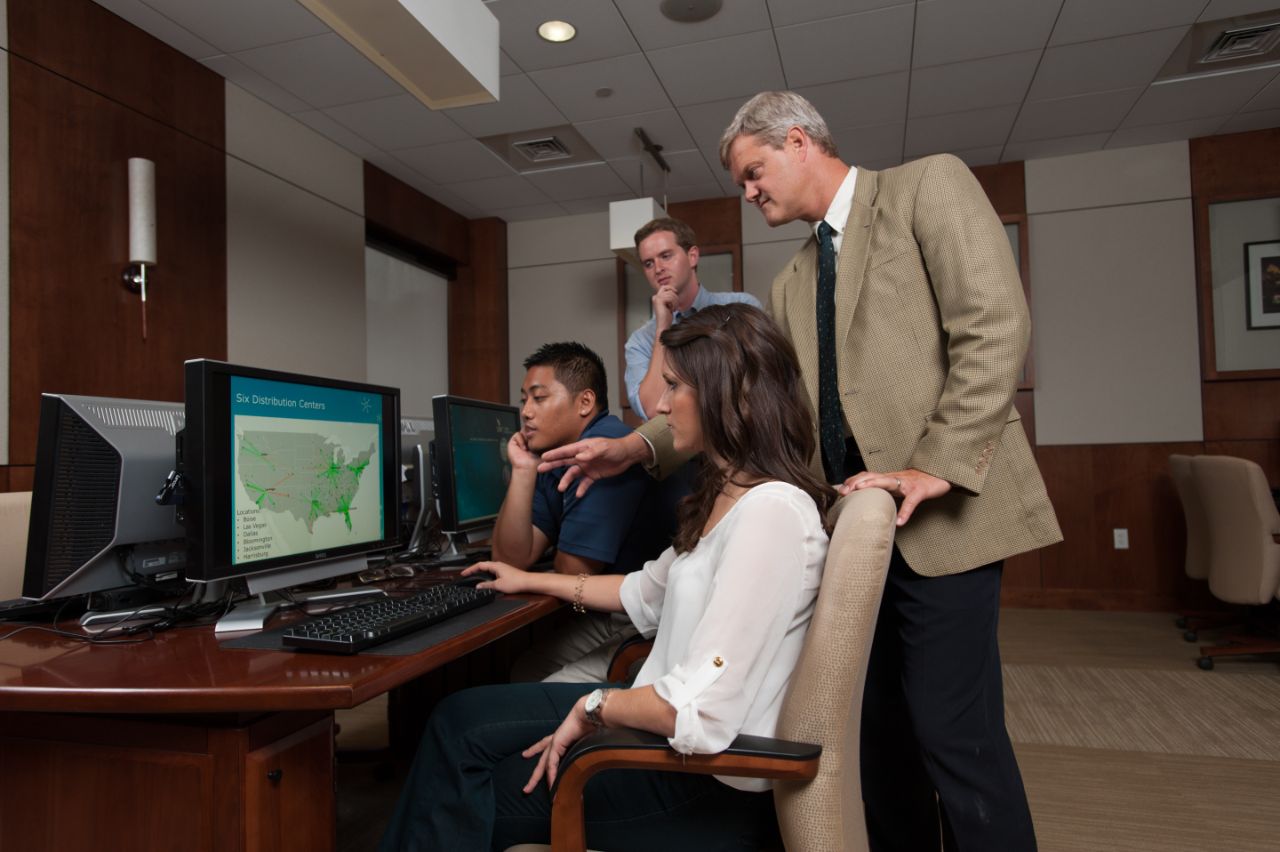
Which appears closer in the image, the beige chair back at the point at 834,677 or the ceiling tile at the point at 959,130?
the beige chair back at the point at 834,677

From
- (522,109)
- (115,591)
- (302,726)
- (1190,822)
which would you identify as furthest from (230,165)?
(1190,822)

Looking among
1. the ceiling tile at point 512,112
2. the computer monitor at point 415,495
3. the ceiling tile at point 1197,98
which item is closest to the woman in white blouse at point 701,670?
the computer monitor at point 415,495

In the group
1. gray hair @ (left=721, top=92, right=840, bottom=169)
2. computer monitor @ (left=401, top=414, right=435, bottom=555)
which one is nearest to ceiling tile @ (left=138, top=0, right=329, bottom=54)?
computer monitor @ (left=401, top=414, right=435, bottom=555)

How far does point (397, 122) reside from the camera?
14.5 ft

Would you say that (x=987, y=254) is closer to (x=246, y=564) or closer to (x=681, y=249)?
(x=246, y=564)

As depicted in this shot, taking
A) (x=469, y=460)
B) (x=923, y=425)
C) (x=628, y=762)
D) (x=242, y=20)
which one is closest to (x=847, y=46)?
(x=242, y=20)

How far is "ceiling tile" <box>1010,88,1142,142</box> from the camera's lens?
4379 mm

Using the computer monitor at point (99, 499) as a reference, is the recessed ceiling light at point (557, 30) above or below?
above

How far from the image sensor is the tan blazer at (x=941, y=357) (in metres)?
1.36

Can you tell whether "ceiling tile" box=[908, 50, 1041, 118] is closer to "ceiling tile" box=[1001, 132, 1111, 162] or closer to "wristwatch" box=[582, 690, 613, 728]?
"ceiling tile" box=[1001, 132, 1111, 162]

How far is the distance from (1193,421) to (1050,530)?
443 centimetres

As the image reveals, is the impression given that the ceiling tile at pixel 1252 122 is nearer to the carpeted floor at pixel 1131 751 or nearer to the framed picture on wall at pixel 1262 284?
the framed picture on wall at pixel 1262 284

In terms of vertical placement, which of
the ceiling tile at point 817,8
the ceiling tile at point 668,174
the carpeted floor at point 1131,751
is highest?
the ceiling tile at point 817,8

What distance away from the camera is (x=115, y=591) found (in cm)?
161
